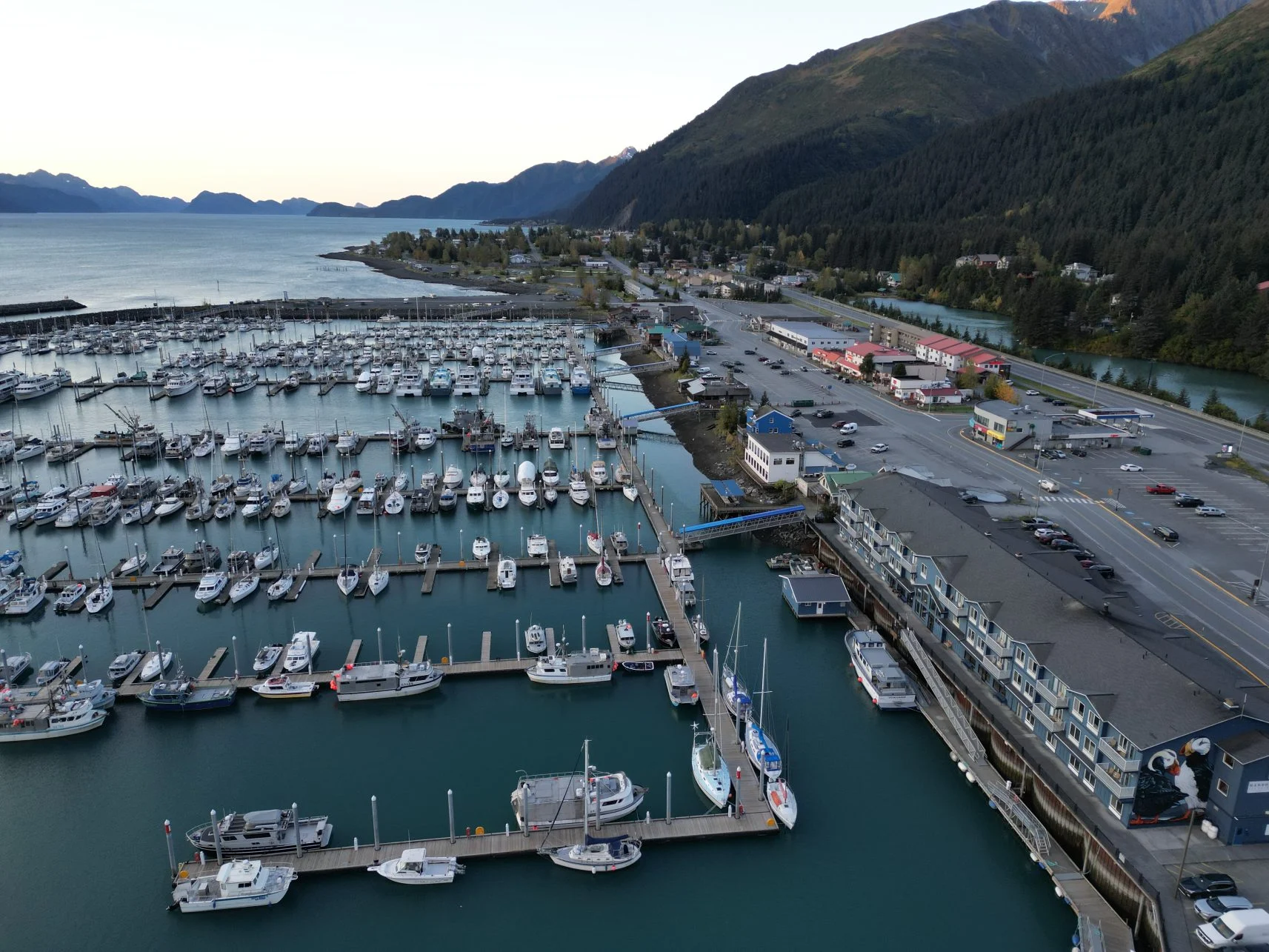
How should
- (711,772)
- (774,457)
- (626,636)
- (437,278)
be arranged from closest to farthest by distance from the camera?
1. (711,772)
2. (626,636)
3. (774,457)
4. (437,278)

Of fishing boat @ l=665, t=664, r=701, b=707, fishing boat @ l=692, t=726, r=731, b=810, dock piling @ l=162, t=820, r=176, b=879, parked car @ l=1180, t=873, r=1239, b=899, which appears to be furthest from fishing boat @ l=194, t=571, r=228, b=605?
parked car @ l=1180, t=873, r=1239, b=899

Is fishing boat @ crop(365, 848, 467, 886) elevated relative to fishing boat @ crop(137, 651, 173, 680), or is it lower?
lower

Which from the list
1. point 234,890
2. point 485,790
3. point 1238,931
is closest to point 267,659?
point 485,790

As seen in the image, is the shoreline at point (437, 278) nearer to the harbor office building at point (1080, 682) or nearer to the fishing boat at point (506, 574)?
the fishing boat at point (506, 574)

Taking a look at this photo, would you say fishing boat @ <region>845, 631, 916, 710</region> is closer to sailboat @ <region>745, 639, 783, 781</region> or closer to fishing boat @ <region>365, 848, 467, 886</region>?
sailboat @ <region>745, 639, 783, 781</region>

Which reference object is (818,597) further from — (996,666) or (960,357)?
(960,357)
